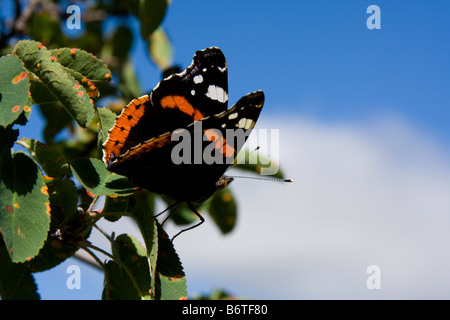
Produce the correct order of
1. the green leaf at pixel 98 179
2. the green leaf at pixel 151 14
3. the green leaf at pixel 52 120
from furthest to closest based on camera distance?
the green leaf at pixel 52 120, the green leaf at pixel 151 14, the green leaf at pixel 98 179

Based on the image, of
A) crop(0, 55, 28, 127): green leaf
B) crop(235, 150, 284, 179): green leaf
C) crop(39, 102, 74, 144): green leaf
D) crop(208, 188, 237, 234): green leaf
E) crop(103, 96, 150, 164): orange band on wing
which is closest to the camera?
crop(0, 55, 28, 127): green leaf

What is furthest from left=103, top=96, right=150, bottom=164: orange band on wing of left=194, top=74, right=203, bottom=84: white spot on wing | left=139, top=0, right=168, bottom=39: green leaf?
left=139, top=0, right=168, bottom=39: green leaf

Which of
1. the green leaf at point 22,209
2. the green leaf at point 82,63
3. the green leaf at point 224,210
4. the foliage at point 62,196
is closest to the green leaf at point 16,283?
the foliage at point 62,196

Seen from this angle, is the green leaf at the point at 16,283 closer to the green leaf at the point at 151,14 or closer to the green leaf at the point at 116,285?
the green leaf at the point at 116,285

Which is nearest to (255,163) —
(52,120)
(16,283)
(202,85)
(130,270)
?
(202,85)

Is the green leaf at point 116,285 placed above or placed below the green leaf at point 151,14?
below

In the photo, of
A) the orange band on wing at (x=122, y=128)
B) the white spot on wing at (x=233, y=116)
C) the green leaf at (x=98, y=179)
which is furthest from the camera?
the white spot on wing at (x=233, y=116)

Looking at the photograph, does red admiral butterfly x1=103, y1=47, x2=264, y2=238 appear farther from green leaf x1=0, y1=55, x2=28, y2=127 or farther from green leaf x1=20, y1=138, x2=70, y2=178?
green leaf x1=0, y1=55, x2=28, y2=127
